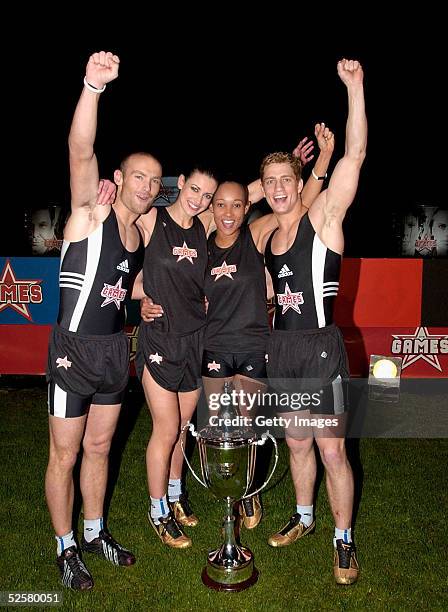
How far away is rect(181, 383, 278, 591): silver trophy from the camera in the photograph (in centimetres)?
295

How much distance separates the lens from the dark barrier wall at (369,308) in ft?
20.3

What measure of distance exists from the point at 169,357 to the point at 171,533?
101 cm

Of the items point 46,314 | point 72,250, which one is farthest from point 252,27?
point 72,250

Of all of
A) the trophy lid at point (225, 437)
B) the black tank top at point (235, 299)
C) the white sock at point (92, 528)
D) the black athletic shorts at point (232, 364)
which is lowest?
the white sock at point (92, 528)

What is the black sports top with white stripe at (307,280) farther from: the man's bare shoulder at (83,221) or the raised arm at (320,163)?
Answer: the man's bare shoulder at (83,221)

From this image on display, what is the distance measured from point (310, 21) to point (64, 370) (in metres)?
8.24

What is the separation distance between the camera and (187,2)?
29.8 feet

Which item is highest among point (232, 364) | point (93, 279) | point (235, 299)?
point (93, 279)

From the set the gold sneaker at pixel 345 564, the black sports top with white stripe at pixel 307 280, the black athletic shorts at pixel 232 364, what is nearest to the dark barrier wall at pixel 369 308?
the black athletic shorts at pixel 232 364

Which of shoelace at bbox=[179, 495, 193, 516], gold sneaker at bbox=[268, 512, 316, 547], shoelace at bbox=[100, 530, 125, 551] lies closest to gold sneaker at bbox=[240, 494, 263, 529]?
gold sneaker at bbox=[268, 512, 316, 547]

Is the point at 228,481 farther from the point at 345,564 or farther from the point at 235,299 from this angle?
the point at 235,299

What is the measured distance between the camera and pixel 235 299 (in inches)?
139

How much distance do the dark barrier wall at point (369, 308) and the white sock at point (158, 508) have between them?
9.35 ft

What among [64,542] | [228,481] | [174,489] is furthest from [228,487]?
[64,542]
